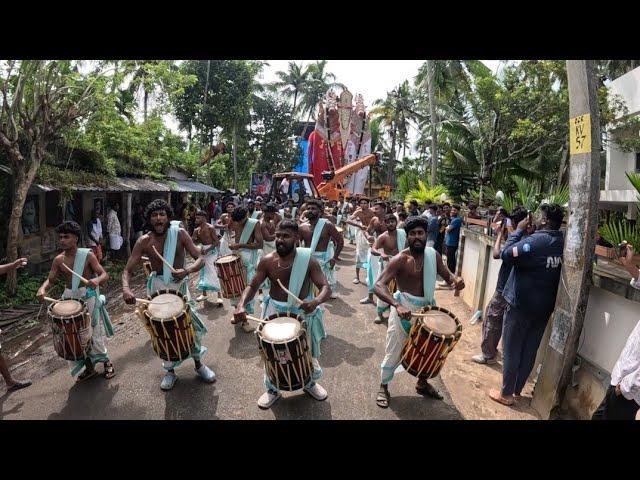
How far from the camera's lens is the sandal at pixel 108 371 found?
15.0ft

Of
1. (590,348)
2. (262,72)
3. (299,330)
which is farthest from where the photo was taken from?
(262,72)

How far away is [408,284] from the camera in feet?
13.7

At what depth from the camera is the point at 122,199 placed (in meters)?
13.3

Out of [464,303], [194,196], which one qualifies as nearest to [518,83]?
[464,303]

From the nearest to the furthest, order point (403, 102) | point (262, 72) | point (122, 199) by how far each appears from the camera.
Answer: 1. point (122, 199)
2. point (262, 72)
3. point (403, 102)

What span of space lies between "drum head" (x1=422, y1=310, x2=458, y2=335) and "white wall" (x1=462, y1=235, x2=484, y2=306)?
4070 millimetres

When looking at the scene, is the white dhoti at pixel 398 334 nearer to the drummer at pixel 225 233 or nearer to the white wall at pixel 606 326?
the white wall at pixel 606 326

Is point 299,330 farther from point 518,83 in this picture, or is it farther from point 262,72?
→ point 262,72

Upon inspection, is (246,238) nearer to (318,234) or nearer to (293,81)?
(318,234)

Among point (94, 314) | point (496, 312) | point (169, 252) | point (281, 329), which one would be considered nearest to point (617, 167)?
point (496, 312)

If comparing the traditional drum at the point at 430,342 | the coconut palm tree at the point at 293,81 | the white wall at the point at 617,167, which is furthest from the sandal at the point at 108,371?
the coconut palm tree at the point at 293,81

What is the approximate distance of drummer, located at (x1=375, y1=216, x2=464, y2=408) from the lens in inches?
160

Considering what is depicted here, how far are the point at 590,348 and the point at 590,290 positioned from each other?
1.86 ft

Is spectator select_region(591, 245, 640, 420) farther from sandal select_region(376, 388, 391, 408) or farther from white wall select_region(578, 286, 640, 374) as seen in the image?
sandal select_region(376, 388, 391, 408)
